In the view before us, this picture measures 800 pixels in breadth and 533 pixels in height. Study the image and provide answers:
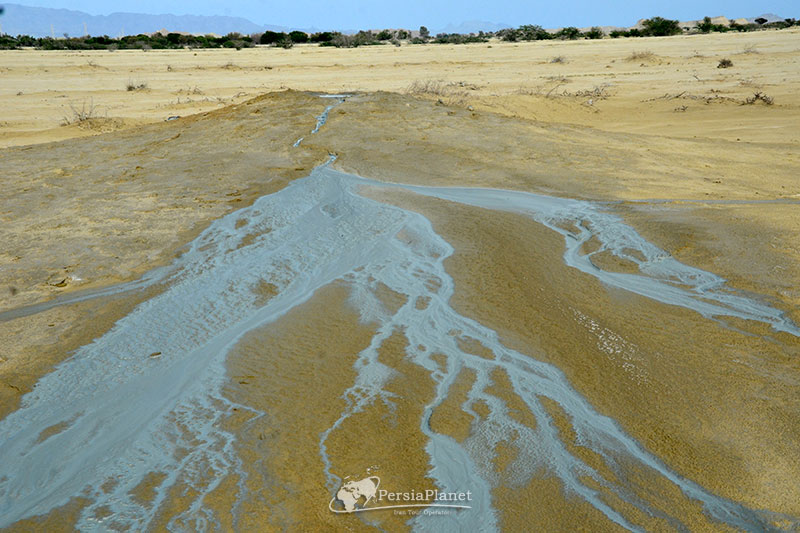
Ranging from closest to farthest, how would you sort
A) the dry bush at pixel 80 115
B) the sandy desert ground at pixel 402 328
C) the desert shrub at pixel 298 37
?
the sandy desert ground at pixel 402 328
the dry bush at pixel 80 115
the desert shrub at pixel 298 37

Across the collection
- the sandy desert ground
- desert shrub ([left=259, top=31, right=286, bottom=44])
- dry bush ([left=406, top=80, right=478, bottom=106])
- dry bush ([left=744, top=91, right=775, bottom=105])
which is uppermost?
desert shrub ([left=259, top=31, right=286, bottom=44])

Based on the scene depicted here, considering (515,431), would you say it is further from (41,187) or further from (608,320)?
(41,187)

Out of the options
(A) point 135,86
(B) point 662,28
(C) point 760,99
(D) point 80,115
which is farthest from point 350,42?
(C) point 760,99

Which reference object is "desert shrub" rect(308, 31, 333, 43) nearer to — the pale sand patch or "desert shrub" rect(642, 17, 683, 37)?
the pale sand patch

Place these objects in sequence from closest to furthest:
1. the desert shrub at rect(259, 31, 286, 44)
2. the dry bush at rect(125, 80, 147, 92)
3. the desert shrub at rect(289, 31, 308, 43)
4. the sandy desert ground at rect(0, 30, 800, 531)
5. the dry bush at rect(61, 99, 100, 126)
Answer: the sandy desert ground at rect(0, 30, 800, 531), the dry bush at rect(61, 99, 100, 126), the dry bush at rect(125, 80, 147, 92), the desert shrub at rect(259, 31, 286, 44), the desert shrub at rect(289, 31, 308, 43)

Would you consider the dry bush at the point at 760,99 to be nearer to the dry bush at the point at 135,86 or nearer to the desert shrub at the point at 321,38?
the dry bush at the point at 135,86

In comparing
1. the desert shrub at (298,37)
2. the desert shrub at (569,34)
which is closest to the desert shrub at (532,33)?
the desert shrub at (569,34)

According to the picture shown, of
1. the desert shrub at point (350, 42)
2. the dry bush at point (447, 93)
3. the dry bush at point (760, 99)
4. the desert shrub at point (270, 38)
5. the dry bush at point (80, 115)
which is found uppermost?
the desert shrub at point (270, 38)

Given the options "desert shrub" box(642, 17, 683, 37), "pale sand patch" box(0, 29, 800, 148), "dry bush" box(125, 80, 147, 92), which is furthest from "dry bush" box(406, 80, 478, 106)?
"desert shrub" box(642, 17, 683, 37)
